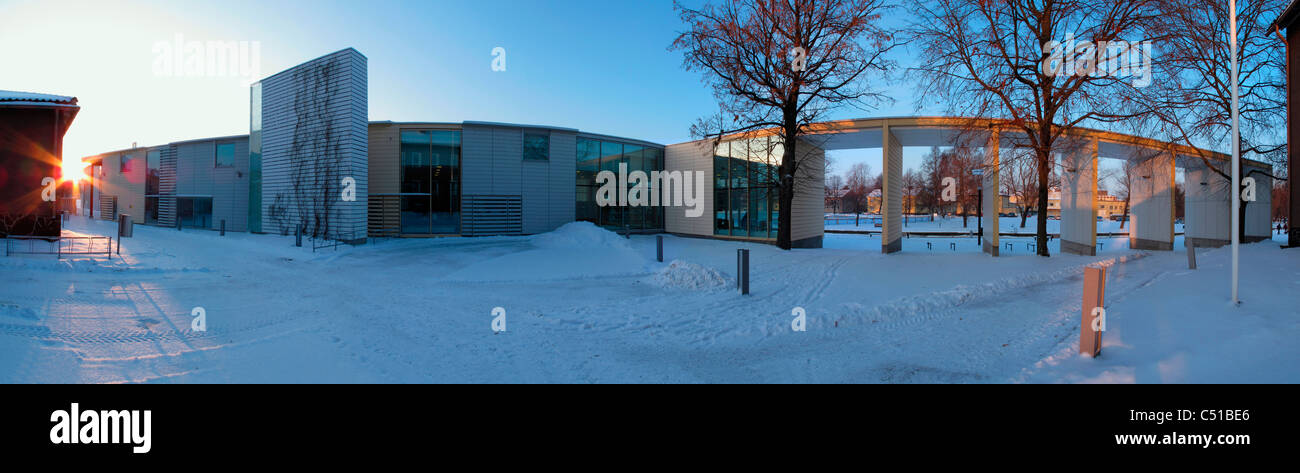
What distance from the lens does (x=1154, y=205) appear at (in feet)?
68.3

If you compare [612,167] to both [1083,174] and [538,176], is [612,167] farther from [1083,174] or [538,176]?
[1083,174]

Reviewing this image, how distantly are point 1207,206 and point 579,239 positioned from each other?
86.9ft

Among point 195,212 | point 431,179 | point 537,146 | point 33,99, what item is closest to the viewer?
point 33,99

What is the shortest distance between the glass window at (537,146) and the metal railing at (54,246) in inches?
542

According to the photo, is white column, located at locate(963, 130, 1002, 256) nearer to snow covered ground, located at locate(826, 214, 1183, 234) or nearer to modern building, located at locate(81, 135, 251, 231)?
snow covered ground, located at locate(826, 214, 1183, 234)

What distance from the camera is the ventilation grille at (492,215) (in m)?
22.2

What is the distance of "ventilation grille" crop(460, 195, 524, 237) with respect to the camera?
22.2 meters

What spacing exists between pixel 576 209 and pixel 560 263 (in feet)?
36.2

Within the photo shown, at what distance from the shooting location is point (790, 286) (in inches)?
435

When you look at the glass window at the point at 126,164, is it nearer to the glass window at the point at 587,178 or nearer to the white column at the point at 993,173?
the glass window at the point at 587,178

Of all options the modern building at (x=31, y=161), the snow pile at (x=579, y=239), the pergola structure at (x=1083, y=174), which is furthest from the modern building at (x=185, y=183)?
the pergola structure at (x=1083, y=174)

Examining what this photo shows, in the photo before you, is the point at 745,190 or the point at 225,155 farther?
the point at 225,155

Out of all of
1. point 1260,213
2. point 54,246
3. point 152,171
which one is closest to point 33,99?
point 54,246

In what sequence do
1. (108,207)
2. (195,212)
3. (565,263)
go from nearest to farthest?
(565,263) → (195,212) → (108,207)
